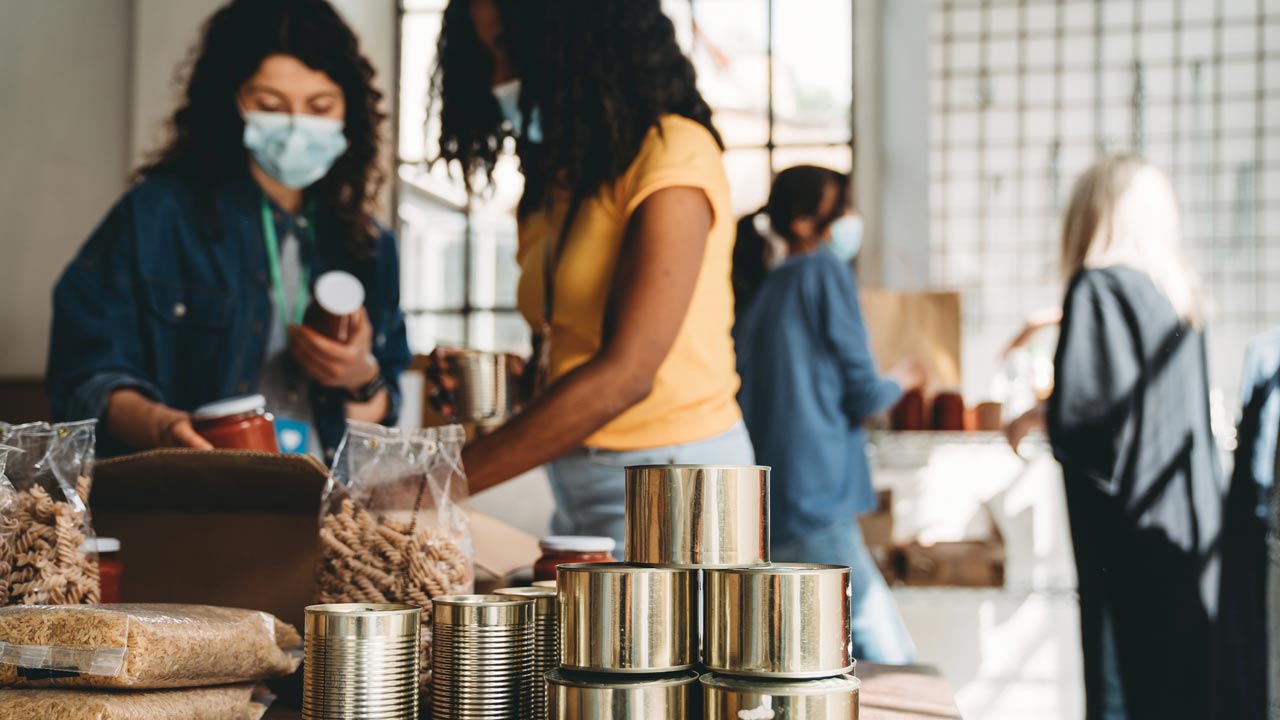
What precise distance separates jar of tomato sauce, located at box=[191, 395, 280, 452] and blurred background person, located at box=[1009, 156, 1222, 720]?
5.94ft

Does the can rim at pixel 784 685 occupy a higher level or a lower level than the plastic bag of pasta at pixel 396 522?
lower

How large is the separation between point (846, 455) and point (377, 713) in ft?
6.51

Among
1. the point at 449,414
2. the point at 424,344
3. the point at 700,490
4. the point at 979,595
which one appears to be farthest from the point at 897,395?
the point at 424,344

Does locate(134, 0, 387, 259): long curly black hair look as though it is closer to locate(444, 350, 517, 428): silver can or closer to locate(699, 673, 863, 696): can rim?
locate(444, 350, 517, 428): silver can

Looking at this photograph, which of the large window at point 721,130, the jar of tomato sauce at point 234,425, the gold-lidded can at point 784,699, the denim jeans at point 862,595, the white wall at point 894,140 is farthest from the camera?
the large window at point 721,130

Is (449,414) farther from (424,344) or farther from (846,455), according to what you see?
(424,344)

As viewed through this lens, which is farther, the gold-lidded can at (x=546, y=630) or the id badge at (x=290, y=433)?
the id badge at (x=290, y=433)

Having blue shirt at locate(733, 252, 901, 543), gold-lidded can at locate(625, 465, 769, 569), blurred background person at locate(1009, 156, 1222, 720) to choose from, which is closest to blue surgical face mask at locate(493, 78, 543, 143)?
gold-lidded can at locate(625, 465, 769, 569)

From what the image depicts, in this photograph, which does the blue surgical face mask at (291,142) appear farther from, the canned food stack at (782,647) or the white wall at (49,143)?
the white wall at (49,143)

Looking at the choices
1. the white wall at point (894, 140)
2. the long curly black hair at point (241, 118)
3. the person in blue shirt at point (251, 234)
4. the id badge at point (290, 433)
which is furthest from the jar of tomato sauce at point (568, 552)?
the white wall at point (894, 140)

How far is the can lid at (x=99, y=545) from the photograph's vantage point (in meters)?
0.91

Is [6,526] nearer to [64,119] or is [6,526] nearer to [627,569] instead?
[627,569]

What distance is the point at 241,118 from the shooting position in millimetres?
1837

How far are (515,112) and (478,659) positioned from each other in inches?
39.1
